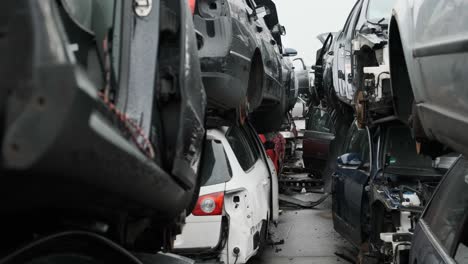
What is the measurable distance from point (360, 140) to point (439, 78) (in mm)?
4858

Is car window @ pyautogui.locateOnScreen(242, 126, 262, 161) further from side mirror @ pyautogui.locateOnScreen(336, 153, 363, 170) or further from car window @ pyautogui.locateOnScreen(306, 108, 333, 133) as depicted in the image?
car window @ pyautogui.locateOnScreen(306, 108, 333, 133)

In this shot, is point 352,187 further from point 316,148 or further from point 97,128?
point 97,128

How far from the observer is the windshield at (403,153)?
6.88 m

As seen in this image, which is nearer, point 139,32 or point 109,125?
point 109,125

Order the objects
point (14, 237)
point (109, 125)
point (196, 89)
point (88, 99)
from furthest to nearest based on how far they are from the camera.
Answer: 1. point (196, 89)
2. point (14, 237)
3. point (109, 125)
4. point (88, 99)

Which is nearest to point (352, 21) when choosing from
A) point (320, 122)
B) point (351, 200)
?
point (320, 122)

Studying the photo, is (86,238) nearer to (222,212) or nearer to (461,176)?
(461,176)

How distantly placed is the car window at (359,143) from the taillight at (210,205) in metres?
2.08

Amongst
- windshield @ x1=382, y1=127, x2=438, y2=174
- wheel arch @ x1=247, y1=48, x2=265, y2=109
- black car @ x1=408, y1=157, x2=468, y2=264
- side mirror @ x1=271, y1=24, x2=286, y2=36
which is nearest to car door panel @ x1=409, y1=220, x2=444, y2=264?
black car @ x1=408, y1=157, x2=468, y2=264

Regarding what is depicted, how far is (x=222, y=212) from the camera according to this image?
5969 mm

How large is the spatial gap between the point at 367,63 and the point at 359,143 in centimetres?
137

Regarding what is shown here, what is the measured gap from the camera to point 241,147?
7238 mm

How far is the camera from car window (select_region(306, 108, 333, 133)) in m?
14.3

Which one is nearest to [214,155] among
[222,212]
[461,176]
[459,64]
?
[222,212]
